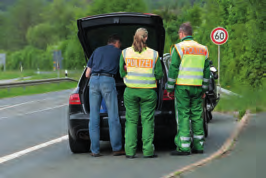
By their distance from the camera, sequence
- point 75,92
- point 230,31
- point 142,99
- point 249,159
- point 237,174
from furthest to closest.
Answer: point 230,31 < point 75,92 < point 142,99 < point 249,159 < point 237,174

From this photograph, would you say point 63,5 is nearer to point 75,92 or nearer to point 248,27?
point 248,27

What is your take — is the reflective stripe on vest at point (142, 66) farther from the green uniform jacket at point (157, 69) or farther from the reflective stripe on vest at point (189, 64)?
the reflective stripe on vest at point (189, 64)

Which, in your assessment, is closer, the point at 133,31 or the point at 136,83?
the point at 136,83

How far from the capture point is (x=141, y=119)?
322 inches

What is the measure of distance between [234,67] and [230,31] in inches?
207

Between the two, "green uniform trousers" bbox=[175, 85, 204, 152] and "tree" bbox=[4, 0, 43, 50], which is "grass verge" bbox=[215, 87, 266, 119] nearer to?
"green uniform trousers" bbox=[175, 85, 204, 152]

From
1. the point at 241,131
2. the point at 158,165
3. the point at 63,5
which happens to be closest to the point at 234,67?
the point at 241,131

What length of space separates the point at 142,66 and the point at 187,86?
2.31 feet

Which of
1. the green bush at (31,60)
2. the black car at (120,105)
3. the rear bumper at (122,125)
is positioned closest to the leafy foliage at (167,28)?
the green bush at (31,60)

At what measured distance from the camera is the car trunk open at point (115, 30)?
28.1 ft

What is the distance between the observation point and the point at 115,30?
904cm

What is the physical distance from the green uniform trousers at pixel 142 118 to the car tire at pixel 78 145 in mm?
911

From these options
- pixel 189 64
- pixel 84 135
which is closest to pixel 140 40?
pixel 189 64

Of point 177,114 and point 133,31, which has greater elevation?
point 133,31
